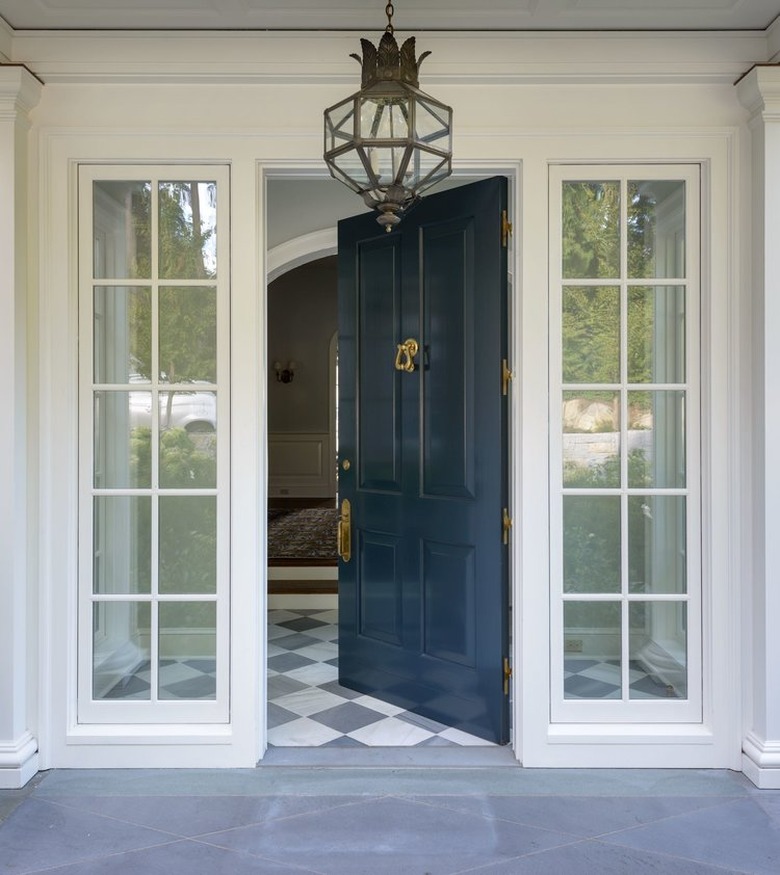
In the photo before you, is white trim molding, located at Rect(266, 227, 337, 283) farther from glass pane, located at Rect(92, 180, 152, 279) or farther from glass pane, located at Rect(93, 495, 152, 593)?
glass pane, located at Rect(93, 495, 152, 593)

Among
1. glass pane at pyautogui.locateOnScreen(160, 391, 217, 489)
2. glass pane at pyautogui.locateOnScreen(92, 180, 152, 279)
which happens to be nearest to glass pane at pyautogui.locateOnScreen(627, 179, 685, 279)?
glass pane at pyautogui.locateOnScreen(160, 391, 217, 489)

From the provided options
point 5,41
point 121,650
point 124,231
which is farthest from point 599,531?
point 5,41

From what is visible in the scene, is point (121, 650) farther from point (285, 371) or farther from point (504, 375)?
point (285, 371)

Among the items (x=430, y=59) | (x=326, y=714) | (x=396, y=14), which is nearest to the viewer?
(x=396, y=14)

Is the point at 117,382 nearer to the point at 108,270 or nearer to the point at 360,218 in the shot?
the point at 108,270

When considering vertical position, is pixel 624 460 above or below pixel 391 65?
below

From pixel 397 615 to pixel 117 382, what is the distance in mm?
1651

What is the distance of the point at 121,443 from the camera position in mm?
3104

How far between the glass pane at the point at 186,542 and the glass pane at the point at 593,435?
56.5 inches

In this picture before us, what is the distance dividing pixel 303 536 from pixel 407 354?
4.42m

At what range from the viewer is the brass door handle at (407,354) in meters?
3.55

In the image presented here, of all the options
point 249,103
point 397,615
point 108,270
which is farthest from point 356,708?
point 249,103

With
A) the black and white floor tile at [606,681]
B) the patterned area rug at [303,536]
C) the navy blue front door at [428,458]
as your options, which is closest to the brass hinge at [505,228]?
the navy blue front door at [428,458]

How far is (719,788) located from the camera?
2.88 meters
